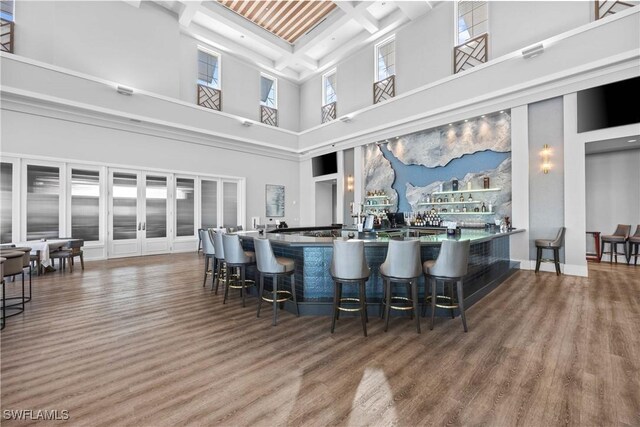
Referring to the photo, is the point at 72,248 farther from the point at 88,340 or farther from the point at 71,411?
the point at 71,411

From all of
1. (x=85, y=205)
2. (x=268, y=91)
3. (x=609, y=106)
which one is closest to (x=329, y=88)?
(x=268, y=91)

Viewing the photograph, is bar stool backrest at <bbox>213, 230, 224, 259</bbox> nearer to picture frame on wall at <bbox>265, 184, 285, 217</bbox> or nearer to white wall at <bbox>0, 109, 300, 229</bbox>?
white wall at <bbox>0, 109, 300, 229</bbox>

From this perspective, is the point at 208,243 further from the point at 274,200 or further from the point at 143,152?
the point at 274,200

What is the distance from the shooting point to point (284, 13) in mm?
8766

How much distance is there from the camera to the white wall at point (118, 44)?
22.4 ft

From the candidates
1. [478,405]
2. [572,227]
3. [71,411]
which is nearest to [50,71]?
[71,411]

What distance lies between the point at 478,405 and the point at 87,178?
9332 mm

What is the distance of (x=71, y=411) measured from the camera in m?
1.85

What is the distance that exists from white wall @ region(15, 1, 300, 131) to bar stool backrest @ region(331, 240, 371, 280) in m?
8.33

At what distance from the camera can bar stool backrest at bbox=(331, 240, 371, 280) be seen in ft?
9.75

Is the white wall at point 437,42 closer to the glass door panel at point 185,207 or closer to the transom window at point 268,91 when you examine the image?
the transom window at point 268,91

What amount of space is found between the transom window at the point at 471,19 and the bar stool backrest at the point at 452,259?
264 inches

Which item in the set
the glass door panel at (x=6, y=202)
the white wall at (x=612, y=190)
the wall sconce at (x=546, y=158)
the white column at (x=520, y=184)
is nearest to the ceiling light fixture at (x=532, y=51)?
the white column at (x=520, y=184)

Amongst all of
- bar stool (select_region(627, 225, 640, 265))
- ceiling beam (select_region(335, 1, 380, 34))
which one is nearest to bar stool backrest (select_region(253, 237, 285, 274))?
ceiling beam (select_region(335, 1, 380, 34))
